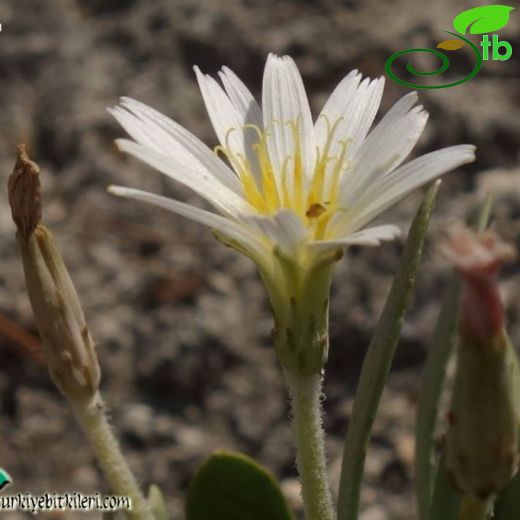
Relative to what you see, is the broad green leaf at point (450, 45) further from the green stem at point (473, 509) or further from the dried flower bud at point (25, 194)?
the green stem at point (473, 509)

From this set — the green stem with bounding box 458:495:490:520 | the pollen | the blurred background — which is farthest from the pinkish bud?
the blurred background

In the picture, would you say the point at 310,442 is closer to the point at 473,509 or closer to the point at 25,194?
the point at 473,509

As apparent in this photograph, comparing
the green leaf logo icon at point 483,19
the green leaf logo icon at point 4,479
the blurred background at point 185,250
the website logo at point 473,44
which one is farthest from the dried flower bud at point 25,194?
the green leaf logo icon at point 483,19

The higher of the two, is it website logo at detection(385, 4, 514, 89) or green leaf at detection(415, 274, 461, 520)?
website logo at detection(385, 4, 514, 89)

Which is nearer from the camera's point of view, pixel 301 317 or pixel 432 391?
pixel 301 317

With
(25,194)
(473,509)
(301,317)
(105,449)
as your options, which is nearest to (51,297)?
(25,194)

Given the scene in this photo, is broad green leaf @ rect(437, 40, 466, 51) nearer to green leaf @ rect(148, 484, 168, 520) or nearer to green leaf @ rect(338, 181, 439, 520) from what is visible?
green leaf @ rect(338, 181, 439, 520)

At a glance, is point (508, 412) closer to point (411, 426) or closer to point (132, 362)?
point (411, 426)

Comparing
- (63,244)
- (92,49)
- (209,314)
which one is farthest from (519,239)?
(92,49)
